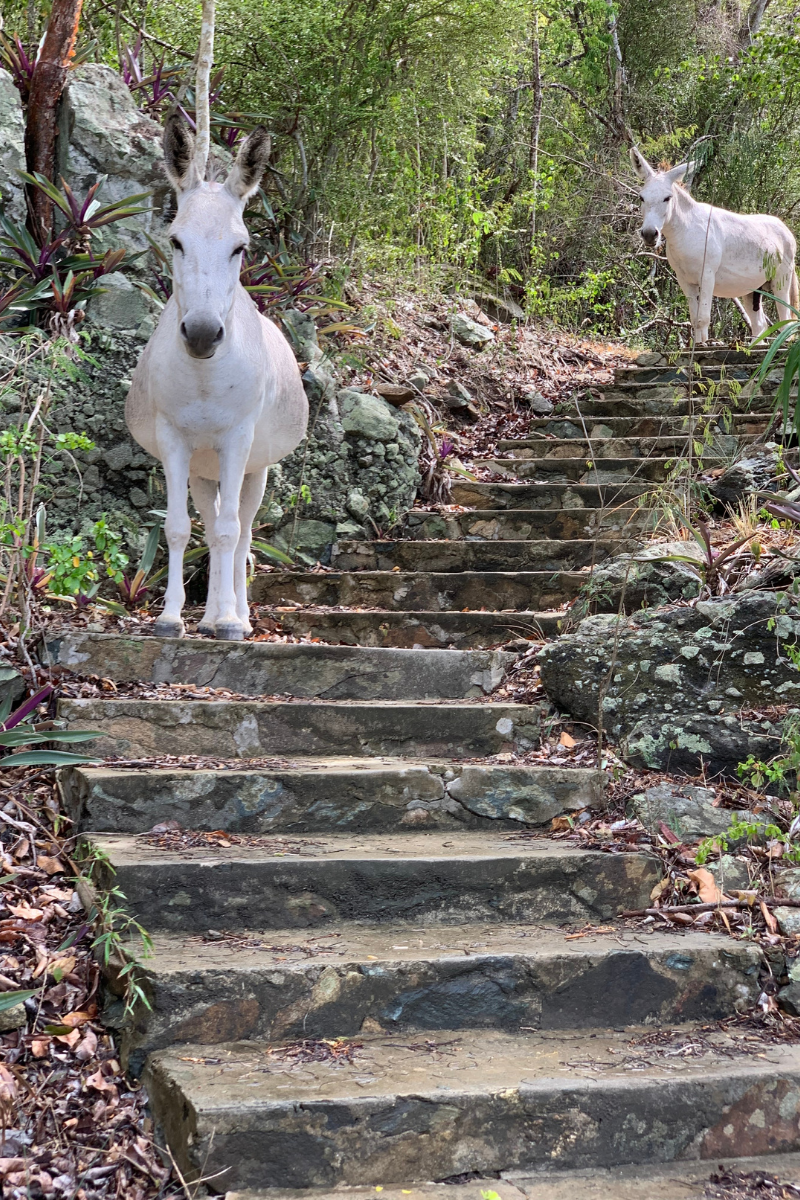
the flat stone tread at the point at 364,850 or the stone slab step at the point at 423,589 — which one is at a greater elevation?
the stone slab step at the point at 423,589

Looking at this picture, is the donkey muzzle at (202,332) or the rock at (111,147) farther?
the rock at (111,147)

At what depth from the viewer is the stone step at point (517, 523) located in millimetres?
6312

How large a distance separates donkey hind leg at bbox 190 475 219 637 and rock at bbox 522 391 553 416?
492cm

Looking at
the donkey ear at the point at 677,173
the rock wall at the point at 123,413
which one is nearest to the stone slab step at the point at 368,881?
the rock wall at the point at 123,413

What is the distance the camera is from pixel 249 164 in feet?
13.0

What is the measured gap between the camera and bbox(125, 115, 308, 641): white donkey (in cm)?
381

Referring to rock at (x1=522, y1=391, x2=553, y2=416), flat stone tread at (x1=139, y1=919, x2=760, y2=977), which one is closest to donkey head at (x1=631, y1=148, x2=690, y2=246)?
rock at (x1=522, y1=391, x2=553, y2=416)

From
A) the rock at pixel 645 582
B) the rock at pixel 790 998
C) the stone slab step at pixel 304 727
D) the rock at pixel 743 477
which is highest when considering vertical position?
the rock at pixel 743 477

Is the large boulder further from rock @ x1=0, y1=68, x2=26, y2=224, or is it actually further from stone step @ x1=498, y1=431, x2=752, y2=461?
rock @ x1=0, y1=68, x2=26, y2=224

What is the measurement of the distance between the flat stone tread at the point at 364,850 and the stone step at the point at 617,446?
147 inches

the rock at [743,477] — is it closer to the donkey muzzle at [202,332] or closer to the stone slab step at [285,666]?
the stone slab step at [285,666]

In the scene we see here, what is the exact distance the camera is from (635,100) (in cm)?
1428

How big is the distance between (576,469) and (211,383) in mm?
3837

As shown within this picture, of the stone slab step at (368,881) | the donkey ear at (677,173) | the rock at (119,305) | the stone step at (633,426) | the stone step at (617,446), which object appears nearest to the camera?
the stone slab step at (368,881)
